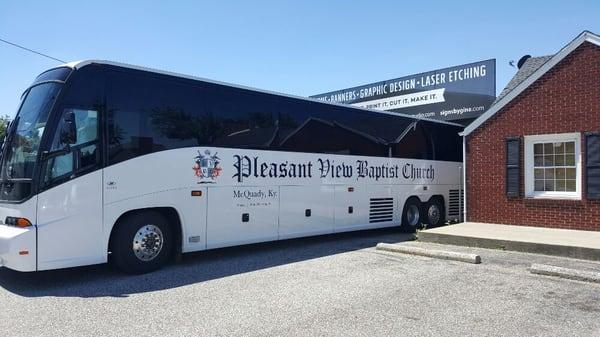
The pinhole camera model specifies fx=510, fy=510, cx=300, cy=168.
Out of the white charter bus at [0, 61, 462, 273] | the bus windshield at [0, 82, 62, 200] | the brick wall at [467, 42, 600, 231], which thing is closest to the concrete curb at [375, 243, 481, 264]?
the white charter bus at [0, 61, 462, 273]

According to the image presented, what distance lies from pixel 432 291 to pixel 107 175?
519cm

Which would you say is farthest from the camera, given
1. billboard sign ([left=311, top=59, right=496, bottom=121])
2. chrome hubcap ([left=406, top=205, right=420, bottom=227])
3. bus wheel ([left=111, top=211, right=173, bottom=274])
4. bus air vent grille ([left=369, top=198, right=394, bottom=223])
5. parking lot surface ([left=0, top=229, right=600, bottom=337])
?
billboard sign ([left=311, top=59, right=496, bottom=121])

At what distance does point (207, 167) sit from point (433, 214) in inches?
339

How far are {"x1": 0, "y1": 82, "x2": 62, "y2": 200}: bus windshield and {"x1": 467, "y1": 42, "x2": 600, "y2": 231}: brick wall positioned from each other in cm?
1075

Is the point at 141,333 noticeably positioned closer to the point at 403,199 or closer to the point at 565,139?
the point at 403,199

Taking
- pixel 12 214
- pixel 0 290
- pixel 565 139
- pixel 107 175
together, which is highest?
pixel 565 139

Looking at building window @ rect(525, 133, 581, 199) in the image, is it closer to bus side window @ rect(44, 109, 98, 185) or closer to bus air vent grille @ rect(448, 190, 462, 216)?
bus air vent grille @ rect(448, 190, 462, 216)

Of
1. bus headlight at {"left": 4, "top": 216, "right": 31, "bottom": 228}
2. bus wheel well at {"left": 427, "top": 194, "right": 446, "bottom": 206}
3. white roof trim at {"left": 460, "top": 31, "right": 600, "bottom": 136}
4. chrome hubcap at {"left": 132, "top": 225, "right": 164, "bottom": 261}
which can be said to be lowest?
chrome hubcap at {"left": 132, "top": 225, "right": 164, "bottom": 261}

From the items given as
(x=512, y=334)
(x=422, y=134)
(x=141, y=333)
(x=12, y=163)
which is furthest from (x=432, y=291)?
(x=422, y=134)

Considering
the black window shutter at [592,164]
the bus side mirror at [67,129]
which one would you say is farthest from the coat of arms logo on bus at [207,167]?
the black window shutter at [592,164]

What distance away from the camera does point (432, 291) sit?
708 centimetres

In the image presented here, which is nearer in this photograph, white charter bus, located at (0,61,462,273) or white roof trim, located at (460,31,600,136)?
white charter bus, located at (0,61,462,273)

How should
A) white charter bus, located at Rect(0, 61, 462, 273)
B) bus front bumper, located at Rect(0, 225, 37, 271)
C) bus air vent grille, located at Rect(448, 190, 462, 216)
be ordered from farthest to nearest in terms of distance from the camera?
bus air vent grille, located at Rect(448, 190, 462, 216) < white charter bus, located at Rect(0, 61, 462, 273) < bus front bumper, located at Rect(0, 225, 37, 271)

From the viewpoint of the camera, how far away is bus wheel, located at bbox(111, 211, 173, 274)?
26.8 feet
